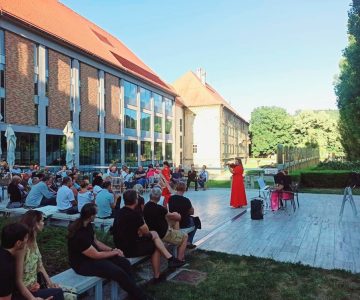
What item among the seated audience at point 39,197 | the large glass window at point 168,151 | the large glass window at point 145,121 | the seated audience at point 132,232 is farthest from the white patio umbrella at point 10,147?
the large glass window at point 168,151

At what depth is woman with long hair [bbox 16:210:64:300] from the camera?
10.8 ft

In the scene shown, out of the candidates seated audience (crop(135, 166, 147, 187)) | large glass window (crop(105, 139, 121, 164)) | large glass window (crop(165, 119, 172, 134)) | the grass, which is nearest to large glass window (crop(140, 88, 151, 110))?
large glass window (crop(165, 119, 172, 134))

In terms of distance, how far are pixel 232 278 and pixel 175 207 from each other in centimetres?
191

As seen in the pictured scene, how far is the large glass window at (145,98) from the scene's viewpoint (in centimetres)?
3866

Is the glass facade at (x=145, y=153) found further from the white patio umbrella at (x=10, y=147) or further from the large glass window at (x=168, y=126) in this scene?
the white patio umbrella at (x=10, y=147)

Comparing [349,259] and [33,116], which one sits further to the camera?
[33,116]

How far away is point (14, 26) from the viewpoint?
21.5m

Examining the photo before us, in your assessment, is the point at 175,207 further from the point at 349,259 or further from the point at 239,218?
the point at 239,218

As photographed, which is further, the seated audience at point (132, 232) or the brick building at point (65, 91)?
the brick building at point (65, 91)

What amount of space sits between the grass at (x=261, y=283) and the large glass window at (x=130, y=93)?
30513 millimetres

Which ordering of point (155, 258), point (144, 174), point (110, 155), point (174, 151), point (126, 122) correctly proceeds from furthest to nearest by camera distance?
point (174, 151), point (126, 122), point (110, 155), point (144, 174), point (155, 258)

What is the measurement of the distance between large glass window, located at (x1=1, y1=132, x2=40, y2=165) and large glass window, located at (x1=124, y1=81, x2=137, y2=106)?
1368cm

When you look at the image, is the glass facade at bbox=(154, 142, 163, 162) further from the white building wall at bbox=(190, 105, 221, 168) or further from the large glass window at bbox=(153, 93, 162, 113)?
the white building wall at bbox=(190, 105, 221, 168)

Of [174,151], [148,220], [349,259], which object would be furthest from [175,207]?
[174,151]
